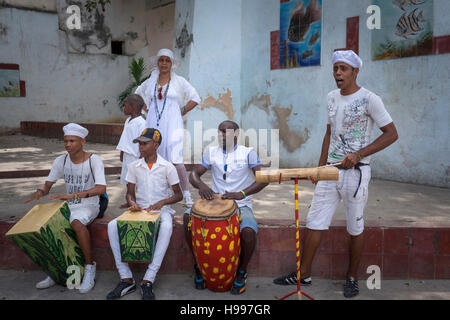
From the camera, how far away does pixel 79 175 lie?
3.97 meters

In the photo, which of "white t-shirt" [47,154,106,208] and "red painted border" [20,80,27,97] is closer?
"white t-shirt" [47,154,106,208]

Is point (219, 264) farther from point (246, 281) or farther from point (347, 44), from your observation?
point (347, 44)

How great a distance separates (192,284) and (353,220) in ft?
4.95

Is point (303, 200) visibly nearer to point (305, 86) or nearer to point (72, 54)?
point (305, 86)

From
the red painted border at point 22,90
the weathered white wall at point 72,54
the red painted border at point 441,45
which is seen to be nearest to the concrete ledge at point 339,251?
the red painted border at point 441,45

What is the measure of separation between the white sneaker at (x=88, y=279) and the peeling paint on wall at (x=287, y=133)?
4928 millimetres

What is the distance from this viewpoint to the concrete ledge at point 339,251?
3904mm

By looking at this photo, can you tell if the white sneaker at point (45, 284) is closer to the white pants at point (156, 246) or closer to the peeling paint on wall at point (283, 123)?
the white pants at point (156, 246)

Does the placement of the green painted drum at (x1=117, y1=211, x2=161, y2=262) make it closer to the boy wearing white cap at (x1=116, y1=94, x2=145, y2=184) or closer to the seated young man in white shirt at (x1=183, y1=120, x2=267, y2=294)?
the seated young man in white shirt at (x1=183, y1=120, x2=267, y2=294)

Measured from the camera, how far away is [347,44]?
23.3ft

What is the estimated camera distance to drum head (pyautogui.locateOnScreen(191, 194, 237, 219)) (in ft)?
11.0

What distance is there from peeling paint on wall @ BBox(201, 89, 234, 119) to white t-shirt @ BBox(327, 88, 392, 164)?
502 centimetres

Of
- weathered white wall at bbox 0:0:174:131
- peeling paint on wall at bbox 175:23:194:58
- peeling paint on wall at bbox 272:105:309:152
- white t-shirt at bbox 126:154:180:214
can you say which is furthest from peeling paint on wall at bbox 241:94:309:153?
weathered white wall at bbox 0:0:174:131
